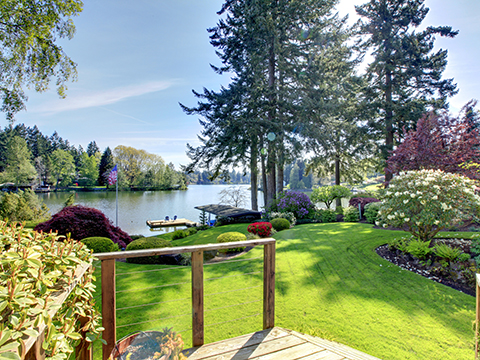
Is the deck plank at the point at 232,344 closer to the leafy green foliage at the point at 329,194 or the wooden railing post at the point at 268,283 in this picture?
the wooden railing post at the point at 268,283

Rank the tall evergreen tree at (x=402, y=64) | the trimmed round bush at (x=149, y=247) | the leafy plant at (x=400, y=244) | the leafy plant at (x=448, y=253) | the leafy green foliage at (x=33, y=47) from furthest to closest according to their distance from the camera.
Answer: the tall evergreen tree at (x=402, y=64) < the leafy green foliage at (x=33, y=47) < the trimmed round bush at (x=149, y=247) < the leafy plant at (x=400, y=244) < the leafy plant at (x=448, y=253)

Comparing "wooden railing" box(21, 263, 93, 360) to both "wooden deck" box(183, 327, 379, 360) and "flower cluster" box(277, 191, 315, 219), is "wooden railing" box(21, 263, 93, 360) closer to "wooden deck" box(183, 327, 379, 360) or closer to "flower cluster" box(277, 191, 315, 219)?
"wooden deck" box(183, 327, 379, 360)

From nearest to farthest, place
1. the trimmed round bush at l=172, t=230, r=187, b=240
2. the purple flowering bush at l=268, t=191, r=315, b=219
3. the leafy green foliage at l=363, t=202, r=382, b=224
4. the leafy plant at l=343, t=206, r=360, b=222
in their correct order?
the leafy green foliage at l=363, t=202, r=382, b=224
the leafy plant at l=343, t=206, r=360, b=222
the trimmed round bush at l=172, t=230, r=187, b=240
the purple flowering bush at l=268, t=191, r=315, b=219

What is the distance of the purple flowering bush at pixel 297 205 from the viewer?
40.3ft

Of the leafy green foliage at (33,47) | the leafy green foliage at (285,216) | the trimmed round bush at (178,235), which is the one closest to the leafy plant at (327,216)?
the leafy green foliage at (285,216)

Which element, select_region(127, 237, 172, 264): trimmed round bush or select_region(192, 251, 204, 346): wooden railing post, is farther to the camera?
select_region(127, 237, 172, 264): trimmed round bush

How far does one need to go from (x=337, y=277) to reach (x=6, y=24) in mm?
12890

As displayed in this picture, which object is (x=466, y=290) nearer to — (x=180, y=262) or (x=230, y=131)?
(x=180, y=262)

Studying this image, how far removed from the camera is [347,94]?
15.5 m

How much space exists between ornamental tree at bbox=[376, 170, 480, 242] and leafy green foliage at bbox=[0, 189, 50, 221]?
55.3ft

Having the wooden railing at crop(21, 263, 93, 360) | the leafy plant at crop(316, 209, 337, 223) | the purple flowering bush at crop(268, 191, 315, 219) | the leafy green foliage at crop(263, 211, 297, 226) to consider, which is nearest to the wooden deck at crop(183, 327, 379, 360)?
the wooden railing at crop(21, 263, 93, 360)

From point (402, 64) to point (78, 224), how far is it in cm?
1880

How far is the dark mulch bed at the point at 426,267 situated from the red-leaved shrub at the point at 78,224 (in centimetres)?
803

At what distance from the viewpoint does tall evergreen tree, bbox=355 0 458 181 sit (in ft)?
46.0
